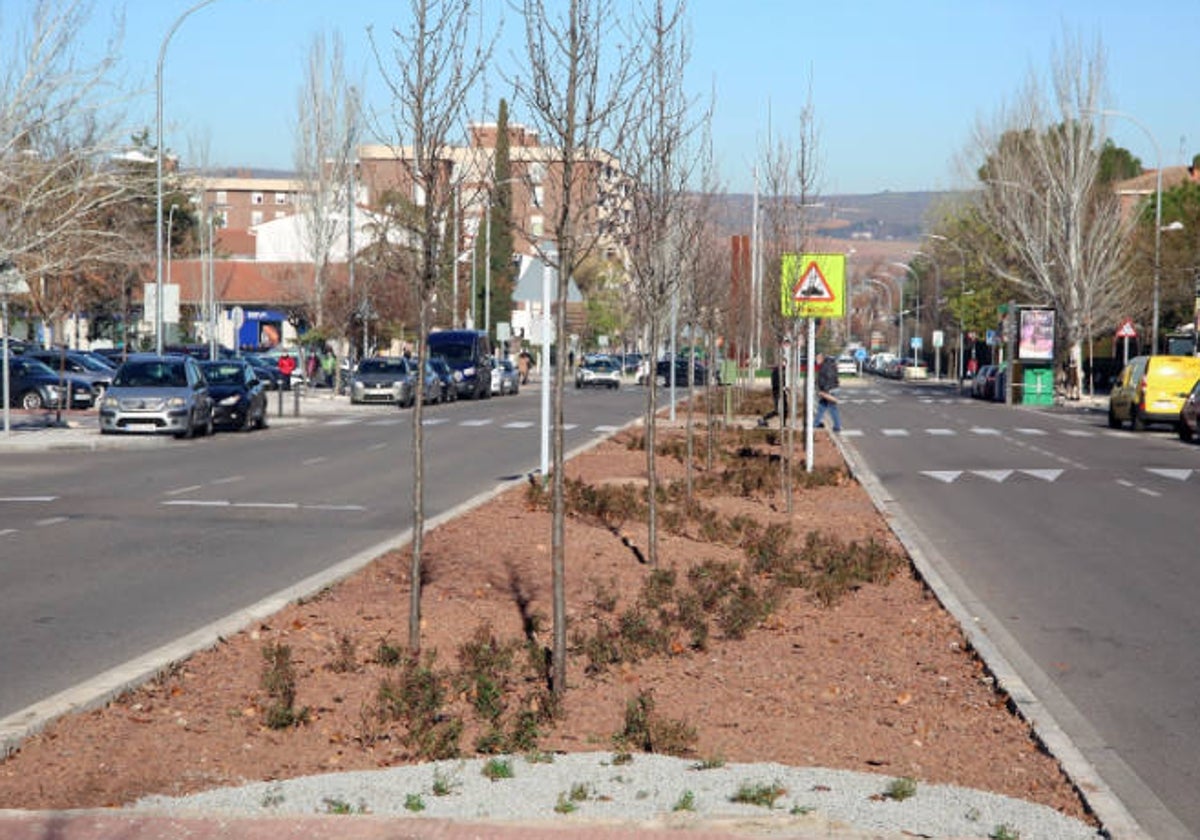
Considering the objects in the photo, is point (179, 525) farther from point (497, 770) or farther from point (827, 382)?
point (827, 382)

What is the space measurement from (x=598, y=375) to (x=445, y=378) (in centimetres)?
2123

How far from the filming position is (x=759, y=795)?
6305 millimetres

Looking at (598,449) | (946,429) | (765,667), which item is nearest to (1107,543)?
(765,667)

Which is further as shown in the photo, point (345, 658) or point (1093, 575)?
point (1093, 575)

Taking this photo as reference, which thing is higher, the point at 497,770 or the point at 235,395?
the point at 497,770

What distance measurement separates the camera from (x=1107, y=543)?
56.1ft

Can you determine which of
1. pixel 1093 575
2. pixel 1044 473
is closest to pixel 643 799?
pixel 1093 575

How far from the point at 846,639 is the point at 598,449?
64.3 feet

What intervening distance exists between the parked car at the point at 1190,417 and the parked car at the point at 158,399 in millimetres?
19996

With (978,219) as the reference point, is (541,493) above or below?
below

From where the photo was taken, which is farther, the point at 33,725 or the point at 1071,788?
the point at 33,725

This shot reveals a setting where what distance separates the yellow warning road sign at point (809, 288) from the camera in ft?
67.9

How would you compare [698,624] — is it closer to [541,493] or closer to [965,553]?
[965,553]

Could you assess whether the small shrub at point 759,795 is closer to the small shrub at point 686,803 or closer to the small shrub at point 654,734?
the small shrub at point 686,803
